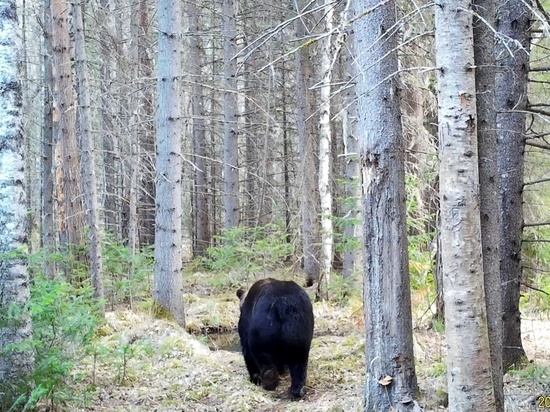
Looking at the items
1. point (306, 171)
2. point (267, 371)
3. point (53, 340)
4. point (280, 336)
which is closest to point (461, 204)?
point (280, 336)

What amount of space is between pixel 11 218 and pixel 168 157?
414cm

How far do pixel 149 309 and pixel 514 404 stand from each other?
19.5ft

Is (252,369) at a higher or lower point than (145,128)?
lower

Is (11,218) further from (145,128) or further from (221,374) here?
(145,128)

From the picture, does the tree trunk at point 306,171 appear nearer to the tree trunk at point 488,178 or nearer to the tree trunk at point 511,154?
the tree trunk at point 511,154

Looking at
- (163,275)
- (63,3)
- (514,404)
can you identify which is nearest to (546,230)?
(514,404)

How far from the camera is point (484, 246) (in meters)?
4.32

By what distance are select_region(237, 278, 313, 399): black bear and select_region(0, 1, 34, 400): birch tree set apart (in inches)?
104

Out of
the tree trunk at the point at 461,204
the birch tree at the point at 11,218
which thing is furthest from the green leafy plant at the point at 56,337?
the tree trunk at the point at 461,204

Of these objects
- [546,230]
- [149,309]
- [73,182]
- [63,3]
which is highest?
[63,3]

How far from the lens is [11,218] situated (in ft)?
18.0

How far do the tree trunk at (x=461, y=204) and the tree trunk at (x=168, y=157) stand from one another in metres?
6.33

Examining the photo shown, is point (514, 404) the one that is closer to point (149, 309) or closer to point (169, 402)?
point (169, 402)

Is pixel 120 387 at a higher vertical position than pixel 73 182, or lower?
lower
